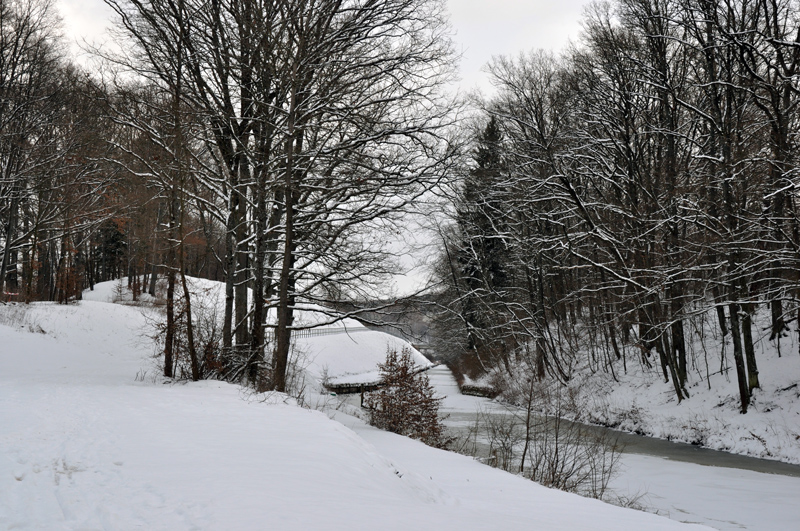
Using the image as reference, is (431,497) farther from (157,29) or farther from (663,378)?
(663,378)

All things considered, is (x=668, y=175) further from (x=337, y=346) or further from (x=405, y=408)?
(x=337, y=346)

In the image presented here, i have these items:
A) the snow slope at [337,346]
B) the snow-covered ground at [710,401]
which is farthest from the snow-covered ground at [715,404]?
the snow slope at [337,346]

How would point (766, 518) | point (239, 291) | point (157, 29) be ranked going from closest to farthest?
point (766, 518) < point (157, 29) < point (239, 291)

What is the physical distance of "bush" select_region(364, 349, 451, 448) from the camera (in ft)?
49.6

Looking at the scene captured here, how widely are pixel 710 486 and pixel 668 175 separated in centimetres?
1067

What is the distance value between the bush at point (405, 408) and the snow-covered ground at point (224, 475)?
12.1 feet

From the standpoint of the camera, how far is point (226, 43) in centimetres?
1435

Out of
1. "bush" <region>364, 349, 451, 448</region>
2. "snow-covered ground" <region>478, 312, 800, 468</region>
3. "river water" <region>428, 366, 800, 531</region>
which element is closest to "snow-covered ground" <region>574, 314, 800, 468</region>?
"snow-covered ground" <region>478, 312, 800, 468</region>

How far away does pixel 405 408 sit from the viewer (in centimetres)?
1534

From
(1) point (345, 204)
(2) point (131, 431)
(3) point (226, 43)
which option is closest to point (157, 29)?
(3) point (226, 43)

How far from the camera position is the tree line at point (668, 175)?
44.7 feet

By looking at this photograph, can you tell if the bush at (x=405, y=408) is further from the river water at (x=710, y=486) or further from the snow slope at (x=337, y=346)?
the snow slope at (x=337, y=346)

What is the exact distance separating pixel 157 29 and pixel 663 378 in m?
20.1

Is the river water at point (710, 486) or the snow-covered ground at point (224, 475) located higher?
the snow-covered ground at point (224, 475)
